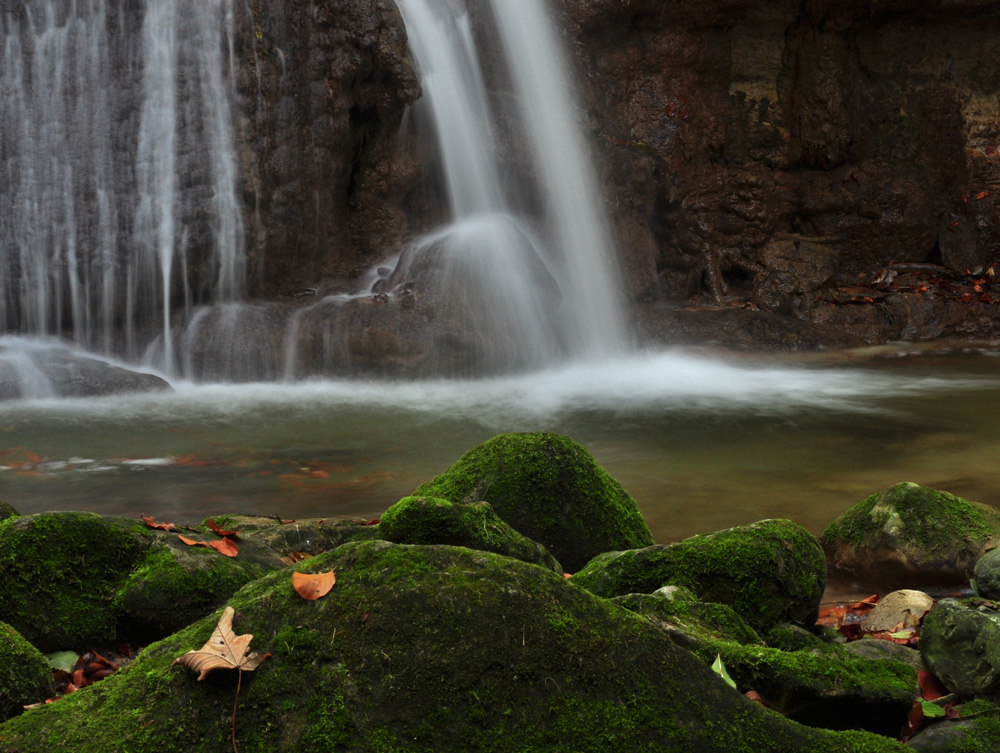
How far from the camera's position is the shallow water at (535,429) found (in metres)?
5.80

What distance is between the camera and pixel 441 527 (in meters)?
3.16

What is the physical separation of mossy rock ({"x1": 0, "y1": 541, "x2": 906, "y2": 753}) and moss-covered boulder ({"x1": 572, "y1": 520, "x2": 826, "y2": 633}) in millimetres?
1242

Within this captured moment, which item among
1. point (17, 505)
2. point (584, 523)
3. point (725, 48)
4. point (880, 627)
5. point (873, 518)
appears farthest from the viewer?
point (725, 48)

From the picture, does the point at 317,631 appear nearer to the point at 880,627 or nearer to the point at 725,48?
the point at 880,627

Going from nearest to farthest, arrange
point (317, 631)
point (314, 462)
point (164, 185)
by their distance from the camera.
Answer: point (317, 631), point (314, 462), point (164, 185)

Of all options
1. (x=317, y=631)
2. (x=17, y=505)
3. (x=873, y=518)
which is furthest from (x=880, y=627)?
(x=17, y=505)

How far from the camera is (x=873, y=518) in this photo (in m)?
4.29

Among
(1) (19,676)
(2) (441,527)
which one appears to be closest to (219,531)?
(2) (441,527)

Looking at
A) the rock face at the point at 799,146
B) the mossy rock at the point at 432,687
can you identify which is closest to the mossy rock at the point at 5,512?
the mossy rock at the point at 432,687

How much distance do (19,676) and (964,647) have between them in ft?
8.72

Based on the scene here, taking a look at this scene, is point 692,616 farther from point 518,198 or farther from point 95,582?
point 518,198

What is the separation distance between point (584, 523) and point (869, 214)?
40.0 feet

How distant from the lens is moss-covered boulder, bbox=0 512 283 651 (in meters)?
2.80

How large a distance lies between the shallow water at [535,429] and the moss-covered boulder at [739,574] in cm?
171
